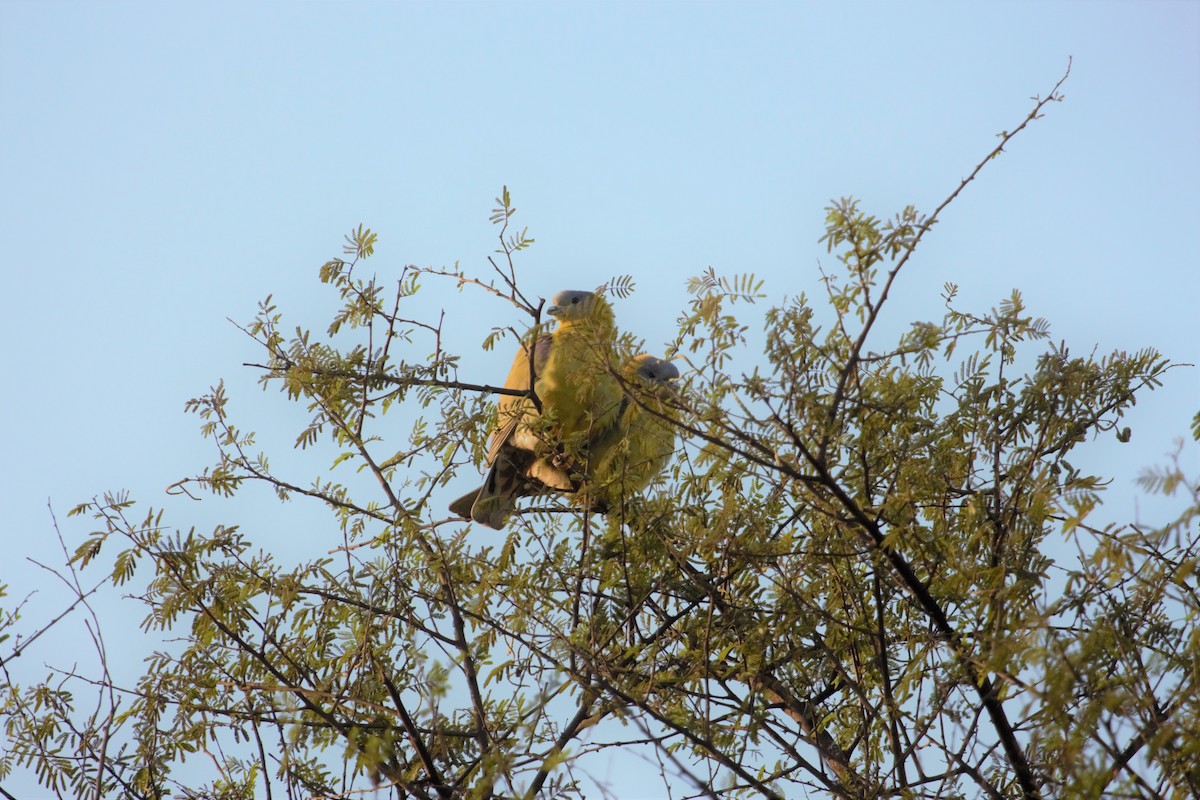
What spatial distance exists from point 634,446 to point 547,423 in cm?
99

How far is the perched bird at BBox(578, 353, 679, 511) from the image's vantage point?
139 inches

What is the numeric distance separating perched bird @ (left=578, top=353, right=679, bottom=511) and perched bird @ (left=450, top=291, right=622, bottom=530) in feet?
0.56

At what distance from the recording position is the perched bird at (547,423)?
4.96 metres

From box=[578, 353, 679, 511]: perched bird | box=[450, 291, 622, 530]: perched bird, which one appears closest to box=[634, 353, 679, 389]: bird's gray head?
box=[578, 353, 679, 511]: perched bird

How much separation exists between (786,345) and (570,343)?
233cm

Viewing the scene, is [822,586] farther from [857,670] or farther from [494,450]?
[494,450]

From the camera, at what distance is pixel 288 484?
188 inches

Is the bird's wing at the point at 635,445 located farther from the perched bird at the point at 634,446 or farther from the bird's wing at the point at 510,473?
the bird's wing at the point at 510,473

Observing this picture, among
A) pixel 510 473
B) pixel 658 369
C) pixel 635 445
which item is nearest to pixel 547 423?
pixel 635 445

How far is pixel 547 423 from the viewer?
4.66 meters

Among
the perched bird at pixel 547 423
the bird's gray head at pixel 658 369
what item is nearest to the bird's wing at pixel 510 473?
the perched bird at pixel 547 423

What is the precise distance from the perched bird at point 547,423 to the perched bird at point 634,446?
0.17 meters

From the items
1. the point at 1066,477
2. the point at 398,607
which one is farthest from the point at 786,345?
the point at 398,607

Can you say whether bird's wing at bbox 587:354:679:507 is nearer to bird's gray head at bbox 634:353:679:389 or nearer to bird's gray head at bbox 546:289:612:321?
bird's gray head at bbox 634:353:679:389
